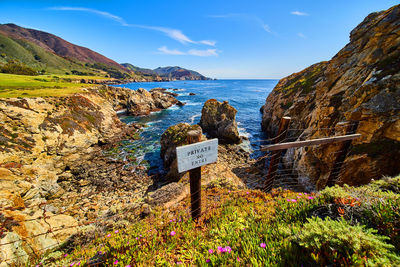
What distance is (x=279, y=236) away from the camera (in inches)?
111

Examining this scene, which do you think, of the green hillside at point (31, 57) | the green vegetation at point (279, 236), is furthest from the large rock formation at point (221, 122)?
the green hillside at point (31, 57)

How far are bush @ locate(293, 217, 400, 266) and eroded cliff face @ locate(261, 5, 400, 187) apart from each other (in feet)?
16.0

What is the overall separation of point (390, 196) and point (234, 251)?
349 centimetres

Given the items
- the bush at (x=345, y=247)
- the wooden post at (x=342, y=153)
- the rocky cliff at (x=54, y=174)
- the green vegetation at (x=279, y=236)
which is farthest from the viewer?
the rocky cliff at (x=54, y=174)

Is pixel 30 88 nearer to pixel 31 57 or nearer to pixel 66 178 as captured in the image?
pixel 66 178

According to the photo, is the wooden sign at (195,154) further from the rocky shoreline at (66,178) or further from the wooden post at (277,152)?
the rocky shoreline at (66,178)

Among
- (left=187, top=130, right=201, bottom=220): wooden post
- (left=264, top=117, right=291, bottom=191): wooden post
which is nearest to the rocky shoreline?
(left=187, top=130, right=201, bottom=220): wooden post

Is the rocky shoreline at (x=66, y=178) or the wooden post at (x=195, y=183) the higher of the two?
the wooden post at (x=195, y=183)

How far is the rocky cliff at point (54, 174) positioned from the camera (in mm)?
6250

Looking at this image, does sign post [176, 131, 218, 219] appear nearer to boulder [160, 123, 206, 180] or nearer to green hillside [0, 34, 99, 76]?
boulder [160, 123, 206, 180]

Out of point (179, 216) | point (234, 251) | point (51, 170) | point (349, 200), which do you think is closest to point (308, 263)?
point (234, 251)

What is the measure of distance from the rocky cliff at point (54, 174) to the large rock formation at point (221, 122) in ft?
41.7

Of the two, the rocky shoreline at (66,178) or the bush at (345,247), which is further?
the rocky shoreline at (66,178)

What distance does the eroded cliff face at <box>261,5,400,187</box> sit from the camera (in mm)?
6008
